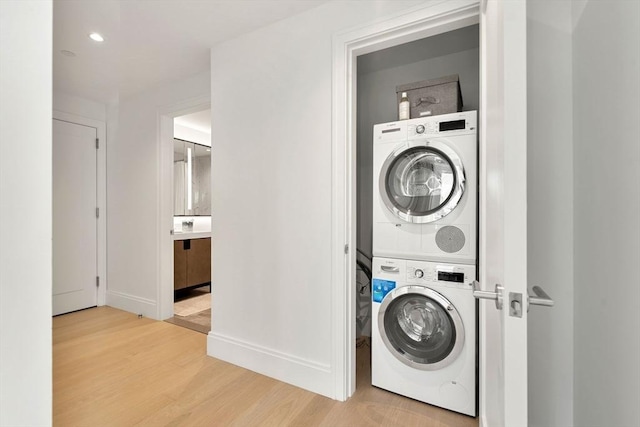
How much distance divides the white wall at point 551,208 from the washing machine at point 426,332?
36 centimetres

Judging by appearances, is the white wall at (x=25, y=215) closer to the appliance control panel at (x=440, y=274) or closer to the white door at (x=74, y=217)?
the appliance control panel at (x=440, y=274)

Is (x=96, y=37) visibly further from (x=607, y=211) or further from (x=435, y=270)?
(x=607, y=211)

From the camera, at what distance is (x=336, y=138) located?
188 cm

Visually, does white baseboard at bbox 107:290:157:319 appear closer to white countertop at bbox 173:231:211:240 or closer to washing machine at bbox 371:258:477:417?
white countertop at bbox 173:231:211:240

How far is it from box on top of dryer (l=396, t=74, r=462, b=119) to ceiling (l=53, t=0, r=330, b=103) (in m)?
0.84

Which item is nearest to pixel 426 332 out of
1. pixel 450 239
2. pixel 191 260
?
pixel 450 239

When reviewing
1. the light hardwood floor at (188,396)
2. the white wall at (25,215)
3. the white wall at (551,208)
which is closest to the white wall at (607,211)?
the white wall at (551,208)

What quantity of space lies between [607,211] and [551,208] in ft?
1.13

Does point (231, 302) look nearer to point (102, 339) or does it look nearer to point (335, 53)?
point (102, 339)

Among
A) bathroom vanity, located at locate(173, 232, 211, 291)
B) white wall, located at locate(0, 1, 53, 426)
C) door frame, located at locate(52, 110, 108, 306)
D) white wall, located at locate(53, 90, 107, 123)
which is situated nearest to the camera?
white wall, located at locate(0, 1, 53, 426)

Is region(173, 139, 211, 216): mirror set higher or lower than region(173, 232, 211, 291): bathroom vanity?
higher

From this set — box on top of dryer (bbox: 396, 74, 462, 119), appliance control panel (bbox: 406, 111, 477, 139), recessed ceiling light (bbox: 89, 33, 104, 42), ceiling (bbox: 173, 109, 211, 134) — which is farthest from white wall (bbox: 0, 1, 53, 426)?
ceiling (bbox: 173, 109, 211, 134)

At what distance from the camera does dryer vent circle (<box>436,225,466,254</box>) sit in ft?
5.73

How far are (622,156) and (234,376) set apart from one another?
235 cm
